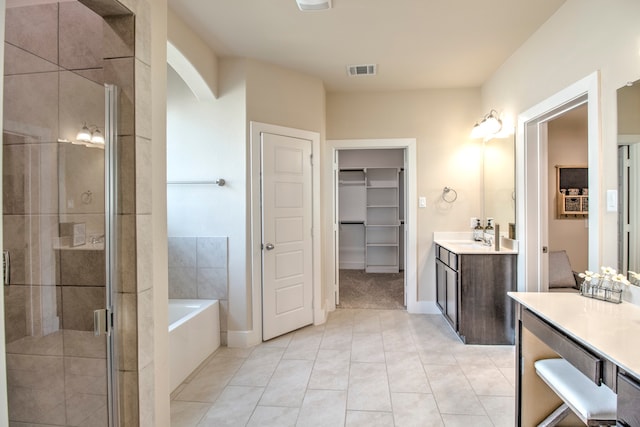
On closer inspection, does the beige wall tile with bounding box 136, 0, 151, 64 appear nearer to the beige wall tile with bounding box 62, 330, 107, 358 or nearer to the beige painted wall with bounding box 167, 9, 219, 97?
the beige painted wall with bounding box 167, 9, 219, 97

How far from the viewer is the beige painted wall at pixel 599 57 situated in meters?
1.72

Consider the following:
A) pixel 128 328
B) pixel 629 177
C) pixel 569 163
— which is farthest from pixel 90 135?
pixel 569 163

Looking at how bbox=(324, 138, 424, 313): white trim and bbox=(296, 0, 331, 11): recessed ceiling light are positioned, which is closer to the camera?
bbox=(296, 0, 331, 11): recessed ceiling light

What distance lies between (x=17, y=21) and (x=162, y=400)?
65.7 inches

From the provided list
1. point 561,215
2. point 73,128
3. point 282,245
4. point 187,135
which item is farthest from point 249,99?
point 561,215

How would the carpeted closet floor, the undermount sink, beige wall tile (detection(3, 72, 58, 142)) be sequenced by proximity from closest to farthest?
beige wall tile (detection(3, 72, 58, 142))
the undermount sink
the carpeted closet floor

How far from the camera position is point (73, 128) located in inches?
54.2

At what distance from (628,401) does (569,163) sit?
146 inches

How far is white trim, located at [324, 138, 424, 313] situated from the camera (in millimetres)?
3854

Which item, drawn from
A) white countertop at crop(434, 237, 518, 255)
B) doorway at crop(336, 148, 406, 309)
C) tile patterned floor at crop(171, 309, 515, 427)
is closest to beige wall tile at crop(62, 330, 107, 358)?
tile patterned floor at crop(171, 309, 515, 427)

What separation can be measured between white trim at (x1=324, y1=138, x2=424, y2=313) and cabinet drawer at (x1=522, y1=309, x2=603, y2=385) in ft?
7.28

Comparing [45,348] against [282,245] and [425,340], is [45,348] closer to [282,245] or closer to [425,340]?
[282,245]

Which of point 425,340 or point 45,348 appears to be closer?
→ point 45,348

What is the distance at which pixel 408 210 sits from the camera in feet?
12.8
